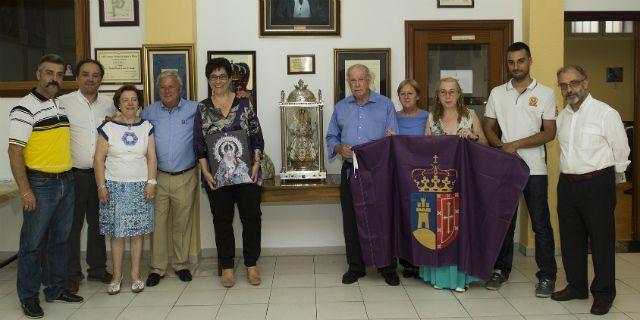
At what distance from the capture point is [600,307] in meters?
3.08

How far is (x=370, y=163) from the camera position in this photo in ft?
11.7

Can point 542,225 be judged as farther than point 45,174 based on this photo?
Yes

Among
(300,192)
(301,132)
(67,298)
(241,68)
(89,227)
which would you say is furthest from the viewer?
(241,68)

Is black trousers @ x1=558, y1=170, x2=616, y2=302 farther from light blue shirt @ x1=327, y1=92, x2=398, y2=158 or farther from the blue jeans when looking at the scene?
the blue jeans

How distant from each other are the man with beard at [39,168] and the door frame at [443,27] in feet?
8.88

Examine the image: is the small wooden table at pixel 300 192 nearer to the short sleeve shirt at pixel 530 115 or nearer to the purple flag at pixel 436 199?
the purple flag at pixel 436 199

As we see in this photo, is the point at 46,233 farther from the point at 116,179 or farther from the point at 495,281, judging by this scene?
the point at 495,281

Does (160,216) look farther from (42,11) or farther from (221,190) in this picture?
(42,11)

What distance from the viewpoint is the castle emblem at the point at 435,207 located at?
3.44 metres

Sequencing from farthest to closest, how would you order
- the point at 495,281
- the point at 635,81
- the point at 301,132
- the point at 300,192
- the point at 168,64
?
the point at 635,81, the point at 168,64, the point at 301,132, the point at 300,192, the point at 495,281

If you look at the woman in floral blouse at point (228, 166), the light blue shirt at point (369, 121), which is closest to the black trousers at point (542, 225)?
the light blue shirt at point (369, 121)

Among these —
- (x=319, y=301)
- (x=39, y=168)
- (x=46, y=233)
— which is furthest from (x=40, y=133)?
(x=319, y=301)

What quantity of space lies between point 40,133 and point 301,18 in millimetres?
2290

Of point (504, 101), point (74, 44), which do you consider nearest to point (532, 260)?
point (504, 101)
